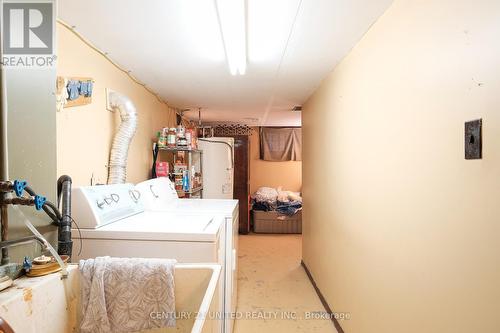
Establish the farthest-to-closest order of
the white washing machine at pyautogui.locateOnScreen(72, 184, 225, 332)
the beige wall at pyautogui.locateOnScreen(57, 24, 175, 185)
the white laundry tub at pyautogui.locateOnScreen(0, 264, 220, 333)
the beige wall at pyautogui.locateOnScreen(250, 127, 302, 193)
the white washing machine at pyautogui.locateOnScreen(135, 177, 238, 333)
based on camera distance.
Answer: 1. the beige wall at pyautogui.locateOnScreen(250, 127, 302, 193)
2. the white washing machine at pyautogui.locateOnScreen(135, 177, 238, 333)
3. the beige wall at pyautogui.locateOnScreen(57, 24, 175, 185)
4. the white washing machine at pyautogui.locateOnScreen(72, 184, 225, 332)
5. the white laundry tub at pyautogui.locateOnScreen(0, 264, 220, 333)

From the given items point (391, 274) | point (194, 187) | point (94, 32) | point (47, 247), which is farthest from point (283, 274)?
point (94, 32)

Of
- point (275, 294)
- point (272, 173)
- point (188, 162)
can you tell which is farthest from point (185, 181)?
point (272, 173)

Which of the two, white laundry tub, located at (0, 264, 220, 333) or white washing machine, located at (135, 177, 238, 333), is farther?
white washing machine, located at (135, 177, 238, 333)

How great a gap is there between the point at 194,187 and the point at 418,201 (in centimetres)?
280

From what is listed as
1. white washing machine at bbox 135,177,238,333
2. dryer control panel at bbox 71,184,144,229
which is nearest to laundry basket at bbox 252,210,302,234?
white washing machine at bbox 135,177,238,333

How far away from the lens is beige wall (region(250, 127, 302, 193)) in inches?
246

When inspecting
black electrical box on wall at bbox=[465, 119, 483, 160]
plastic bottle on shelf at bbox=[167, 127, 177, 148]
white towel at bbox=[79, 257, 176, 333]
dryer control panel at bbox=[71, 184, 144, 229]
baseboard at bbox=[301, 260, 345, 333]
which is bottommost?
baseboard at bbox=[301, 260, 345, 333]

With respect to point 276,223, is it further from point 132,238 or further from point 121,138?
point 132,238

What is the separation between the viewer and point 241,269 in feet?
11.6

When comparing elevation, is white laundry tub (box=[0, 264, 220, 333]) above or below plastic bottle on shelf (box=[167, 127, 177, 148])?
below

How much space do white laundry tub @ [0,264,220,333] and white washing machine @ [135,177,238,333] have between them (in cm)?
62

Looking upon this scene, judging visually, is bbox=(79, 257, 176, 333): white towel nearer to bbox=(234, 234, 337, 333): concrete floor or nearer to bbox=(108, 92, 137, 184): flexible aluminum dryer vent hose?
bbox=(108, 92, 137, 184): flexible aluminum dryer vent hose

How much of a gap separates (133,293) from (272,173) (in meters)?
5.31

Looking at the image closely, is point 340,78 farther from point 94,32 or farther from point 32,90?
point 32,90
